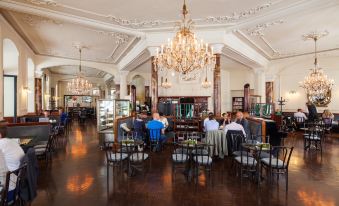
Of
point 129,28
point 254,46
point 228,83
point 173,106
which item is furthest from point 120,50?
point 228,83

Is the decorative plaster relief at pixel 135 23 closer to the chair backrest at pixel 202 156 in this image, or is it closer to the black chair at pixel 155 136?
the black chair at pixel 155 136

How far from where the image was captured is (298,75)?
12.2 meters

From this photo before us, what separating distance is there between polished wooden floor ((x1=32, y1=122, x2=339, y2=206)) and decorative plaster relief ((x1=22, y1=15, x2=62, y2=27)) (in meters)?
4.41

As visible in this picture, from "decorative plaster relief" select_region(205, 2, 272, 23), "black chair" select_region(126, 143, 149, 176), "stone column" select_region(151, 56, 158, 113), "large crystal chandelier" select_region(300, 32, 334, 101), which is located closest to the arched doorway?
"stone column" select_region(151, 56, 158, 113)

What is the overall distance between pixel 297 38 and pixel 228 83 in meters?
7.00

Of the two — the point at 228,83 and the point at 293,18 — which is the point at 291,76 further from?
the point at 293,18

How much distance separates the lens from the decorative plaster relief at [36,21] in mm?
6279

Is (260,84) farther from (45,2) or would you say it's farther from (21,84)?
(21,84)

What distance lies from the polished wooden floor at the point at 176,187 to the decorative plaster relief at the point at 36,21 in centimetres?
441

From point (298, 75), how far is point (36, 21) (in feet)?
43.7

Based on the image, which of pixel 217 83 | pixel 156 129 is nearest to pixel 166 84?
pixel 217 83

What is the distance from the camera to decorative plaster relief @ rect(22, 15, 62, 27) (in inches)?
247

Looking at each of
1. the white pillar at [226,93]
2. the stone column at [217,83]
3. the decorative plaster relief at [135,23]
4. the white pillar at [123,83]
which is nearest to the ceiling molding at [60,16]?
the decorative plaster relief at [135,23]

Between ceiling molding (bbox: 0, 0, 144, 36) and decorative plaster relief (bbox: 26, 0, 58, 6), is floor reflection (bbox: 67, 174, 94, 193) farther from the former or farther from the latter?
ceiling molding (bbox: 0, 0, 144, 36)
